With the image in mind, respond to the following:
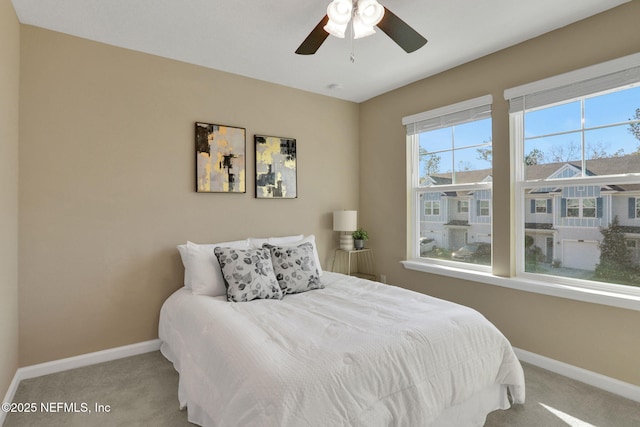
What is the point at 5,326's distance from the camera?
2.09 meters

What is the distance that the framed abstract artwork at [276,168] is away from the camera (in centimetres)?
351

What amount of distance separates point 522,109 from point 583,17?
2.29 ft

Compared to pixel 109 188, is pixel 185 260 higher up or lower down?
lower down

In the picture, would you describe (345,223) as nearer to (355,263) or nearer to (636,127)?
(355,263)

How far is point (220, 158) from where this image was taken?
128 inches

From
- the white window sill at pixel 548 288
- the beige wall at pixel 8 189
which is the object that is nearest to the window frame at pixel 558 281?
the white window sill at pixel 548 288

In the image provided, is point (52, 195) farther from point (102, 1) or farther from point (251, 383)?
point (251, 383)

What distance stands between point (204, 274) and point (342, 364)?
157 cm

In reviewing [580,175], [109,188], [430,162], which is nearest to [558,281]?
[580,175]

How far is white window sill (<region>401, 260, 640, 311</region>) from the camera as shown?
2.22 meters

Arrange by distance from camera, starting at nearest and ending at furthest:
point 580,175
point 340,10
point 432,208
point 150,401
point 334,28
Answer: point 340,10, point 334,28, point 150,401, point 580,175, point 432,208

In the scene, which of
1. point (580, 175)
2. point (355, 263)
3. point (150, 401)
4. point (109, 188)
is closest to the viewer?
point (150, 401)

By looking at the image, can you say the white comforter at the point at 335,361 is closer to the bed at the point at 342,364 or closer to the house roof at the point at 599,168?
the bed at the point at 342,364

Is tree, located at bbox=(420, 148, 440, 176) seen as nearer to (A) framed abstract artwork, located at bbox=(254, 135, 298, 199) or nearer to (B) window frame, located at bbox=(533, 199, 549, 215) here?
(B) window frame, located at bbox=(533, 199, 549, 215)
